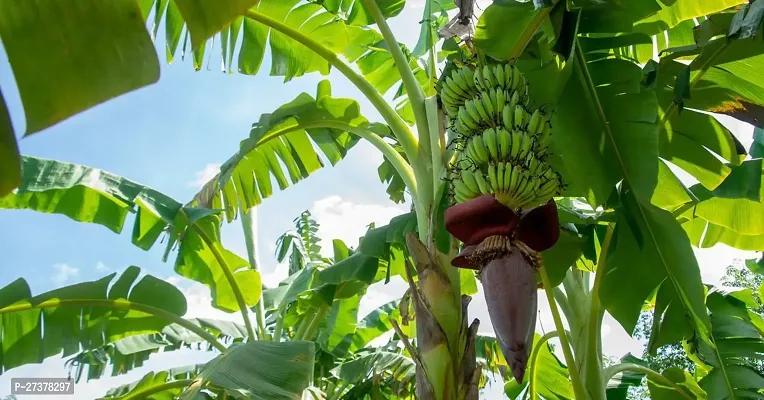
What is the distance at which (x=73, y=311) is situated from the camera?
8.80 feet

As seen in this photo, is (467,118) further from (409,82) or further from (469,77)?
(409,82)

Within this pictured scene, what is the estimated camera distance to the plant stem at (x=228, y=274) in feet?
9.10

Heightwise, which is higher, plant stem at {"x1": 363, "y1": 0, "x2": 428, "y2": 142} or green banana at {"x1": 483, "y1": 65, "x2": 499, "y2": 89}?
plant stem at {"x1": 363, "y1": 0, "x2": 428, "y2": 142}

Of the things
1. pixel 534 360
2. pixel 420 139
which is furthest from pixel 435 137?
pixel 534 360

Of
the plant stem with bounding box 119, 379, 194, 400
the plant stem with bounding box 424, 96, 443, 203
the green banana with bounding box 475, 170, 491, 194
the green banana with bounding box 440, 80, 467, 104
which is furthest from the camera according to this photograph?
the plant stem with bounding box 119, 379, 194, 400

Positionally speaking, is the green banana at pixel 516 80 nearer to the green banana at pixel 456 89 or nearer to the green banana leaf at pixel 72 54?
the green banana at pixel 456 89

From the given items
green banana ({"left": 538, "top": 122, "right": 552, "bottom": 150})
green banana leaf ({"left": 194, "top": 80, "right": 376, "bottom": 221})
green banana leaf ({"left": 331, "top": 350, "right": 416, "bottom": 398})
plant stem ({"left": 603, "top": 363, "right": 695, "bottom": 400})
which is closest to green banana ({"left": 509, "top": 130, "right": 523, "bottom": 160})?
green banana ({"left": 538, "top": 122, "right": 552, "bottom": 150})

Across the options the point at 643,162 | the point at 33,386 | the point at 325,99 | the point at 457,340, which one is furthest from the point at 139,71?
the point at 33,386

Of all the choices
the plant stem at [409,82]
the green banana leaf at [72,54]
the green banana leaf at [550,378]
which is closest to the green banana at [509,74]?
the plant stem at [409,82]

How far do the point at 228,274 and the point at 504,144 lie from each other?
1995 mm

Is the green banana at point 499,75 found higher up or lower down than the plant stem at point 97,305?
higher up

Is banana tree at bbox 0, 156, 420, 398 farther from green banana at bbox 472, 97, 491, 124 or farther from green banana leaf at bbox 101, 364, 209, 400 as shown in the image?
green banana at bbox 472, 97, 491, 124

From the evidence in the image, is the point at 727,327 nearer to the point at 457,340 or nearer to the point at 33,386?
the point at 457,340

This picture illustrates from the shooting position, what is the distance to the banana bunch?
1270 mm
